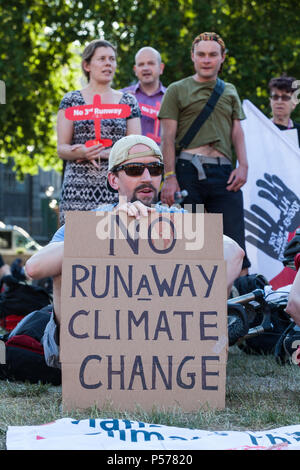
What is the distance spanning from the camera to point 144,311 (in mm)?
3104

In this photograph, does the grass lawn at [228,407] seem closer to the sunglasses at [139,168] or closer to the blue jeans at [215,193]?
the sunglasses at [139,168]

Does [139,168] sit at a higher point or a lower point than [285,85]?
lower

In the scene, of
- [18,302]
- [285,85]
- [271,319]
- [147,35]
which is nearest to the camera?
[271,319]

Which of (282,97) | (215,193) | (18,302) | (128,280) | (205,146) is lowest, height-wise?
(18,302)

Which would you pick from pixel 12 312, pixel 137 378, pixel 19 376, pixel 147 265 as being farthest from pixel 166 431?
pixel 12 312

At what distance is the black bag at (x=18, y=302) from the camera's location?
5914 millimetres

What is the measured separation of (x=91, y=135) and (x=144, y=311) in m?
2.20

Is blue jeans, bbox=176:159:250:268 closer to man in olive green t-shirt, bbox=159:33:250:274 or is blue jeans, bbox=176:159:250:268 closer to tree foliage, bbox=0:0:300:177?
man in olive green t-shirt, bbox=159:33:250:274

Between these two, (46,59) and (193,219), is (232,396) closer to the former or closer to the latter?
(193,219)

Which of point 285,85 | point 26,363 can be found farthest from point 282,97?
point 26,363

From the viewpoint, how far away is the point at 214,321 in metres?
3.11

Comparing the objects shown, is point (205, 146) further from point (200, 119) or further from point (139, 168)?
point (139, 168)

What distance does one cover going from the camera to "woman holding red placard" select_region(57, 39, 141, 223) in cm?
494

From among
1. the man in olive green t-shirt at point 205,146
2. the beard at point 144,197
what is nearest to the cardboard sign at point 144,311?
the beard at point 144,197
